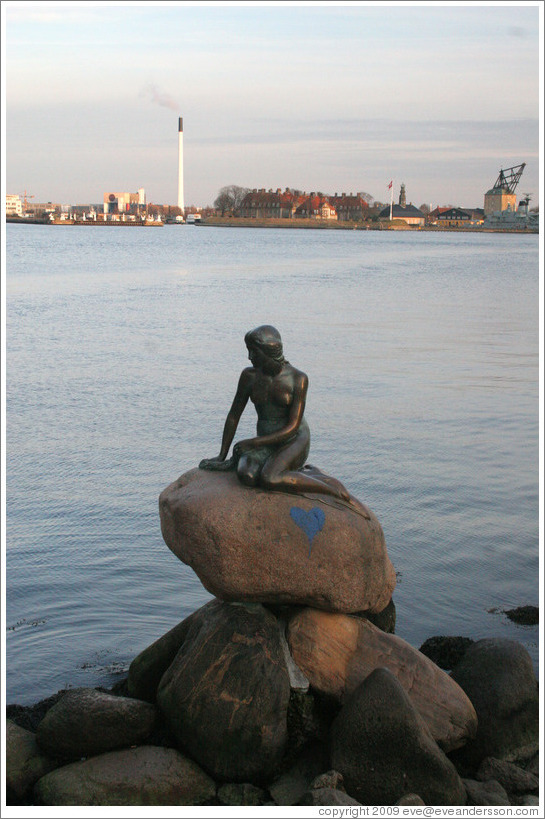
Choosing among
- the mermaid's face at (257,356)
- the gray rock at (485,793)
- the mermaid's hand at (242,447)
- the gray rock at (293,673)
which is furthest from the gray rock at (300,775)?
the mermaid's face at (257,356)

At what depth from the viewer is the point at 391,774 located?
22.3 ft

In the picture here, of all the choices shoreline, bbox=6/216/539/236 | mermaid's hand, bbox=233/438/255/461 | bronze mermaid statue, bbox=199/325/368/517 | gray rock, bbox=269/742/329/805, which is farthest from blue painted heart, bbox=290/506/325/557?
shoreline, bbox=6/216/539/236

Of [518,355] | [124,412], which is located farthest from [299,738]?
[518,355]

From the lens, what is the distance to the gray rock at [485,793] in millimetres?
6770

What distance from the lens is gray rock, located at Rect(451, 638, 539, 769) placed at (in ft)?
24.8

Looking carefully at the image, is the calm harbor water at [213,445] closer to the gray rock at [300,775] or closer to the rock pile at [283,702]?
the rock pile at [283,702]

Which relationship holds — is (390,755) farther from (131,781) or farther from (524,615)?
(524,615)

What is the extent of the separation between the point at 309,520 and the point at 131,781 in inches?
84.5

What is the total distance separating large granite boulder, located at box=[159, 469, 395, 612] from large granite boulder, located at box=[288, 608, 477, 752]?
187mm

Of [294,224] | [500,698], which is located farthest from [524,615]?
[294,224]

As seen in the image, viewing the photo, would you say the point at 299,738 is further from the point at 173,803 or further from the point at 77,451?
the point at 77,451

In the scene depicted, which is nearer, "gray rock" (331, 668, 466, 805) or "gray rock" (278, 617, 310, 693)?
"gray rock" (331, 668, 466, 805)

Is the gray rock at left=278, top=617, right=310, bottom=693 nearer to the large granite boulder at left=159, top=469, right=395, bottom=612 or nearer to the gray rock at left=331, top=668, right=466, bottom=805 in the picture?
the large granite boulder at left=159, top=469, right=395, bottom=612

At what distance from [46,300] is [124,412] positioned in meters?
21.7
